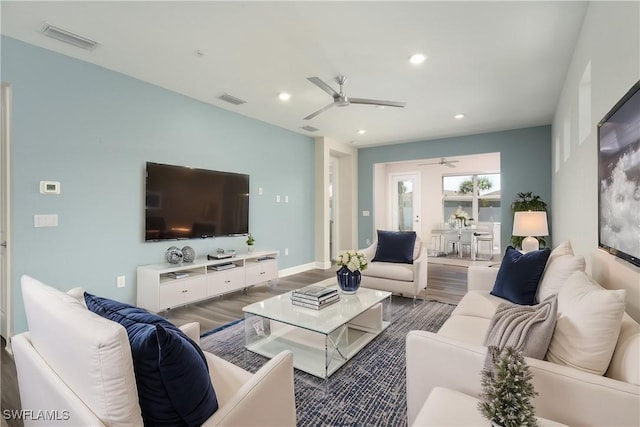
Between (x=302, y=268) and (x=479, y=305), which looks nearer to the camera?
(x=479, y=305)

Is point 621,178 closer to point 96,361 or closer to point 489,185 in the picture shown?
point 96,361

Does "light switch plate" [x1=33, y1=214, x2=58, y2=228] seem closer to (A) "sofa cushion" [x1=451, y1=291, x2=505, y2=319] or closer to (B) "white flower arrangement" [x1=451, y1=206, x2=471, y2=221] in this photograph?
(A) "sofa cushion" [x1=451, y1=291, x2=505, y2=319]

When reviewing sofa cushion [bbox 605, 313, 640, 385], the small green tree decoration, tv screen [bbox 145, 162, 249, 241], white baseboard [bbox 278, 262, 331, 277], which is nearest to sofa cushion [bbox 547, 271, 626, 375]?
sofa cushion [bbox 605, 313, 640, 385]

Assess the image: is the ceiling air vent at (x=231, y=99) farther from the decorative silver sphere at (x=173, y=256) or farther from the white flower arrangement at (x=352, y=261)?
the white flower arrangement at (x=352, y=261)

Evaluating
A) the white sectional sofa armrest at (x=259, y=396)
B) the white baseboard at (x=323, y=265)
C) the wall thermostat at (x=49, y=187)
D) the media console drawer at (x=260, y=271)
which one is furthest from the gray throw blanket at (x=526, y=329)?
the white baseboard at (x=323, y=265)

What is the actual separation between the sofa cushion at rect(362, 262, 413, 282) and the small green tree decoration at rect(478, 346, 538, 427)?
2.87m

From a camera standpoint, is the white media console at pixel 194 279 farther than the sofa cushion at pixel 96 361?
Yes

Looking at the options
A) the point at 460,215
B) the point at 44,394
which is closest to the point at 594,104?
the point at 44,394

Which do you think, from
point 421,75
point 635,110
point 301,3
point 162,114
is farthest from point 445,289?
point 162,114

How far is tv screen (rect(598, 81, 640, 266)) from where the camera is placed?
128cm

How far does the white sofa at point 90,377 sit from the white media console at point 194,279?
192 centimetres

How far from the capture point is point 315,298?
252cm

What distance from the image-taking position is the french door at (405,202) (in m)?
8.76

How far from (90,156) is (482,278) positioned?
4.03 meters
